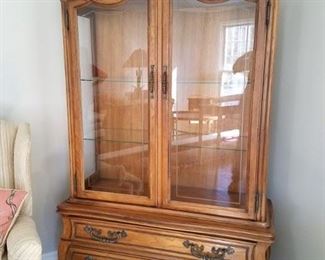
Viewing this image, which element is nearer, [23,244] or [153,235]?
[23,244]

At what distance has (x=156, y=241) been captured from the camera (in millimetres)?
1510

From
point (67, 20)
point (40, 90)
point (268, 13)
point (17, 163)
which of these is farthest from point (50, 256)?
point (268, 13)

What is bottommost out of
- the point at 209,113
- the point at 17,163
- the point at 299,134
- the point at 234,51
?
the point at 17,163

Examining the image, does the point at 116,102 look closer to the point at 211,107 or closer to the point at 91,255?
the point at 211,107

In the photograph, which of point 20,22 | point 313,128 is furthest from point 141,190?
point 20,22

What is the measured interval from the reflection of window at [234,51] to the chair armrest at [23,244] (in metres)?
1.10

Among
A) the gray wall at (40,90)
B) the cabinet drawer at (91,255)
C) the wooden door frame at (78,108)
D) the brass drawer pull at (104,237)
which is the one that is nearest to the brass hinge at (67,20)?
the wooden door frame at (78,108)

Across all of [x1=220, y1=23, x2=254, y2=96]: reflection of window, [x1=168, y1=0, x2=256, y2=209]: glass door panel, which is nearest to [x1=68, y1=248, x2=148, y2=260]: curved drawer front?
[x1=168, y1=0, x2=256, y2=209]: glass door panel

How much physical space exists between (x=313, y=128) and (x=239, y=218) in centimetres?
56

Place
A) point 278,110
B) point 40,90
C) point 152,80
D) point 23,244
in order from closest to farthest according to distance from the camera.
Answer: point 23,244 < point 152,80 < point 278,110 < point 40,90

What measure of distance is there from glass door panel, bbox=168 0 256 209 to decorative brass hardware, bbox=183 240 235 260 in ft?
0.65

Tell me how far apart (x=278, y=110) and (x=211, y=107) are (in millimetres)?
407

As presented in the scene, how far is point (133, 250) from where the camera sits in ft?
5.07

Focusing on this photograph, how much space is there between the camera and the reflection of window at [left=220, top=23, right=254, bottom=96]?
54.7 inches
